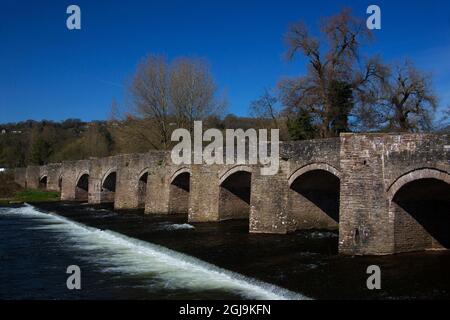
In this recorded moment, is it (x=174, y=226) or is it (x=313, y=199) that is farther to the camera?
(x=174, y=226)

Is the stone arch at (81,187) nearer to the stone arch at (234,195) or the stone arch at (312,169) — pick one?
the stone arch at (234,195)

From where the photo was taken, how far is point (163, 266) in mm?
13133

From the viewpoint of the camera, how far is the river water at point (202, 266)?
1023 centimetres

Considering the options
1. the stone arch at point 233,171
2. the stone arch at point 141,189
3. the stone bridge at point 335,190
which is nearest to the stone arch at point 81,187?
the stone bridge at point 335,190

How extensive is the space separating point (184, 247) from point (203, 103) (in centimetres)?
2379

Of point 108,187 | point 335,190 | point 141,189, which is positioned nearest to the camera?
point 335,190

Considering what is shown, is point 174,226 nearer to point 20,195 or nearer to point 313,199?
point 313,199

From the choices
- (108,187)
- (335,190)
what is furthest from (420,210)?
(108,187)

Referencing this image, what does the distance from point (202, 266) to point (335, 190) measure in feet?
29.0

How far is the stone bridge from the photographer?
42.8 ft
